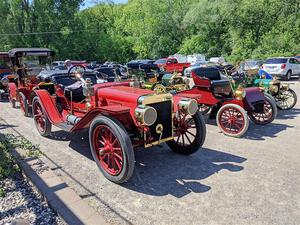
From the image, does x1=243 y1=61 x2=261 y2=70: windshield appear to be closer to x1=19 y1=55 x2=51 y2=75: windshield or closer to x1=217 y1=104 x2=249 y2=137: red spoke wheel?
x1=217 y1=104 x2=249 y2=137: red spoke wheel

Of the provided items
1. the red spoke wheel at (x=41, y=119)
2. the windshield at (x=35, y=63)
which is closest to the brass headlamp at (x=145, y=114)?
the red spoke wheel at (x=41, y=119)

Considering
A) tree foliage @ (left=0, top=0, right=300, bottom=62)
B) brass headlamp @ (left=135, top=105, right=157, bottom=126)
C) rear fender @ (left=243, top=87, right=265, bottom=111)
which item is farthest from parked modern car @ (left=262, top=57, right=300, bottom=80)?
brass headlamp @ (left=135, top=105, right=157, bottom=126)

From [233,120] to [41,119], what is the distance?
3.97 m

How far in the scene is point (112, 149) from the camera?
3.73m

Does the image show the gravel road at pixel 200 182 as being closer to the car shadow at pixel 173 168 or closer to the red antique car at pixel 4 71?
the car shadow at pixel 173 168

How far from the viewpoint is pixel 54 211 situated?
3035mm

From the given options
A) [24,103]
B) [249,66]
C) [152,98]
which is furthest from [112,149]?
[249,66]

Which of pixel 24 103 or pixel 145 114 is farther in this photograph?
pixel 24 103

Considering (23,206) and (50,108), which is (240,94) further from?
(23,206)

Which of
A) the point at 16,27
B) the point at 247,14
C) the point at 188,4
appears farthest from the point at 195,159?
the point at 188,4

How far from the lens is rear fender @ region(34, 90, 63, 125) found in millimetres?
5135

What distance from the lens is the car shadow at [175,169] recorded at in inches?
141

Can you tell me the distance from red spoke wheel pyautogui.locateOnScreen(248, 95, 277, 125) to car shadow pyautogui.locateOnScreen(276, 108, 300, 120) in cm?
82

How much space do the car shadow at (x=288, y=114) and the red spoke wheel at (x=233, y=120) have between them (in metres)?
2.06
